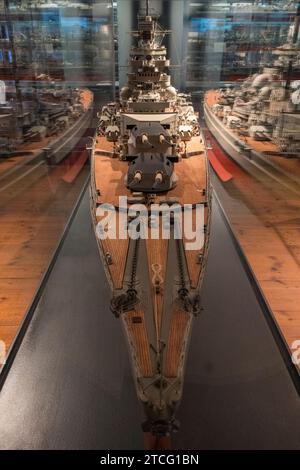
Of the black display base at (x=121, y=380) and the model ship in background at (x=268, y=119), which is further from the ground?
the model ship in background at (x=268, y=119)

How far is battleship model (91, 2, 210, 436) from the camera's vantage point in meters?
2.84

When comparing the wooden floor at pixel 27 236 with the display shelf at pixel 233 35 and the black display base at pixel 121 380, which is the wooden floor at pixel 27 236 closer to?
the black display base at pixel 121 380

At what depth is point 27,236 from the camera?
15.6 ft

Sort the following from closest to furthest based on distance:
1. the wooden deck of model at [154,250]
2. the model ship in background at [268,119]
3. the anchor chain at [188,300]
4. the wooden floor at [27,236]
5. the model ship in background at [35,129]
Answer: the wooden deck of model at [154,250] → the anchor chain at [188,300] → the wooden floor at [27,236] → the model ship in background at [35,129] → the model ship in background at [268,119]

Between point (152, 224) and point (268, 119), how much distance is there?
11.5ft

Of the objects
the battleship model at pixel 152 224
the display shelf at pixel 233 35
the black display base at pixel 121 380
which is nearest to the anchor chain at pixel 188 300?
the battleship model at pixel 152 224

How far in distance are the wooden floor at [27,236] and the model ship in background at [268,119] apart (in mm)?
3069

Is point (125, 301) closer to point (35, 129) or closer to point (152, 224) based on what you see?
point (152, 224)

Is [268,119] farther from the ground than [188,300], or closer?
farther from the ground

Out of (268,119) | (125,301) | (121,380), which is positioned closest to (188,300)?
(125,301)

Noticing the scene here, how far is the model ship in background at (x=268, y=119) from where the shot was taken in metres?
5.12

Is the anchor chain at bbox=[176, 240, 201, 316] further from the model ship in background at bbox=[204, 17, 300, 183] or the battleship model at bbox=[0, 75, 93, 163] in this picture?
the battleship model at bbox=[0, 75, 93, 163]

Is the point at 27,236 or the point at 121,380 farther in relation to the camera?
the point at 27,236
